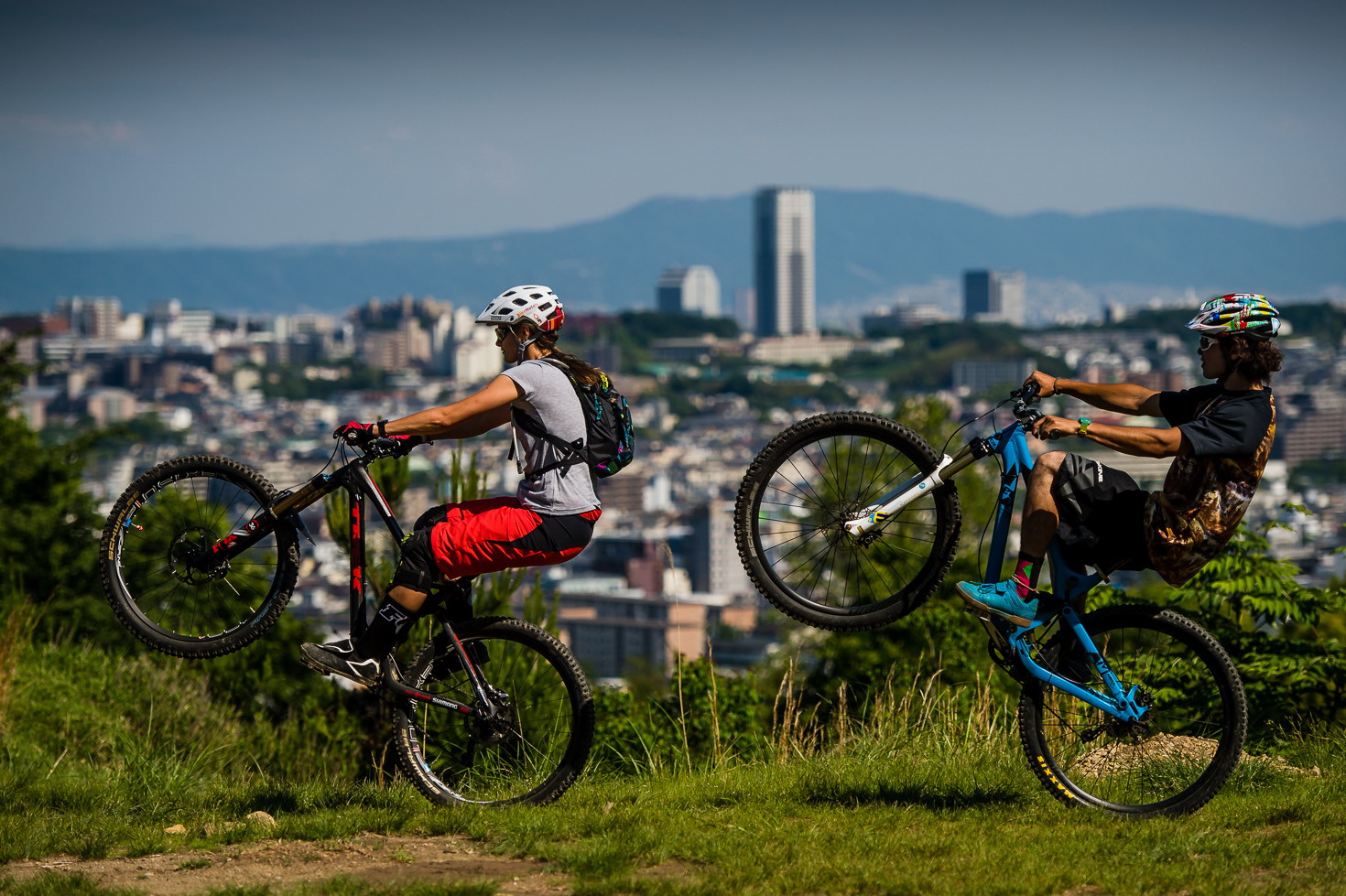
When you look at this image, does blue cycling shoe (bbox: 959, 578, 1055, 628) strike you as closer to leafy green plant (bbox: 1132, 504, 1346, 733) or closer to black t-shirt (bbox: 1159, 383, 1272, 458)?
black t-shirt (bbox: 1159, 383, 1272, 458)

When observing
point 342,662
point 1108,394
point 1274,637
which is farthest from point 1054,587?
point 1274,637

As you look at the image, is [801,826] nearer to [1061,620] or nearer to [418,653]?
[1061,620]

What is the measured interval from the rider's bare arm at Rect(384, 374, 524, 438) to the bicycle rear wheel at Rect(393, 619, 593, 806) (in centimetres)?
77

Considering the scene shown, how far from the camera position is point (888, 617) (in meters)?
5.72

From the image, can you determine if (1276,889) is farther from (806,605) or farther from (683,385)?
(683,385)

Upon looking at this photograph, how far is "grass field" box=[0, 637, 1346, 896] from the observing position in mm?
4434

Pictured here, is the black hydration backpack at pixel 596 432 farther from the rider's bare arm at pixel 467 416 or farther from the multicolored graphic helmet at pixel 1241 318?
the multicolored graphic helmet at pixel 1241 318

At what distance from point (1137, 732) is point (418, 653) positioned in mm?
2845

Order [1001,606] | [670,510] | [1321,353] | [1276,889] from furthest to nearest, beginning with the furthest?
[1321,353] < [670,510] < [1001,606] < [1276,889]

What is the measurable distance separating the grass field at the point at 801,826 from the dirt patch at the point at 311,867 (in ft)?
0.16

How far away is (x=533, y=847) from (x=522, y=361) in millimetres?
1818

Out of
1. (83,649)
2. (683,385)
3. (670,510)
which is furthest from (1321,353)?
(83,649)

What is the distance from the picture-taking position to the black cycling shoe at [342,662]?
211 inches

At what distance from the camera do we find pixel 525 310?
5.40 meters
